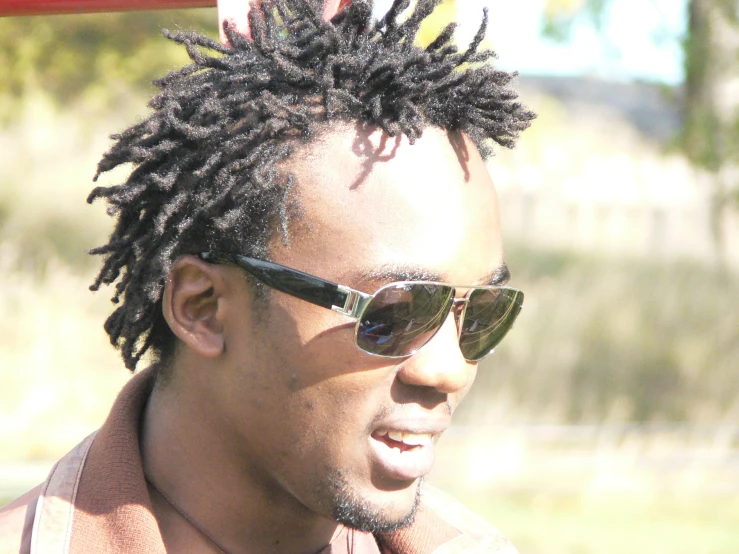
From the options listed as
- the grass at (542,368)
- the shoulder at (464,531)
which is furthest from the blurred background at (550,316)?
the shoulder at (464,531)

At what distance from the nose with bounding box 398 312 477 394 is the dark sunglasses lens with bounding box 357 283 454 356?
3 cm

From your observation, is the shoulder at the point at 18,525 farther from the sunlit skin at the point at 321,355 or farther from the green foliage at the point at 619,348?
the green foliage at the point at 619,348

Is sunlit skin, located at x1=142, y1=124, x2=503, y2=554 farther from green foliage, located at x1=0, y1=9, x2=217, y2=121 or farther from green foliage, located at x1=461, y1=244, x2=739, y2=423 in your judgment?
green foliage, located at x1=0, y1=9, x2=217, y2=121

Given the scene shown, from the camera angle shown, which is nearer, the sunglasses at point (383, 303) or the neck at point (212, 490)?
the sunglasses at point (383, 303)

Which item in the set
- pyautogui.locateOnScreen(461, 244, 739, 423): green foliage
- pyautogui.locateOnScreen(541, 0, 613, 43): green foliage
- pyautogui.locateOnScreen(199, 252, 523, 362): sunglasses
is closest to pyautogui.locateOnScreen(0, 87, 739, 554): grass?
pyautogui.locateOnScreen(461, 244, 739, 423): green foliage

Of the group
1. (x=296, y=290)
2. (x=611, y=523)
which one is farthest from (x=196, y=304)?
(x=611, y=523)

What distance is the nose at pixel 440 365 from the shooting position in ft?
7.25

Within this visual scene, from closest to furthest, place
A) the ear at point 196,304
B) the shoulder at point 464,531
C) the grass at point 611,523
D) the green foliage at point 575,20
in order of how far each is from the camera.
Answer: the ear at point 196,304
the shoulder at point 464,531
the grass at point 611,523
the green foliage at point 575,20

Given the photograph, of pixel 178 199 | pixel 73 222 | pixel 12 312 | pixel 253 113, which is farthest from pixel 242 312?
pixel 73 222

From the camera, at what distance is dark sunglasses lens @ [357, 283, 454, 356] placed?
2164 mm

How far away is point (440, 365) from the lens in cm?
222

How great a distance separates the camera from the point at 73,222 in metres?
9.73

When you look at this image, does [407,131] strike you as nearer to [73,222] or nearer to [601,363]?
[601,363]

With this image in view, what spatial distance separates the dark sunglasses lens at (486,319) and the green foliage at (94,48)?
7.24 meters
